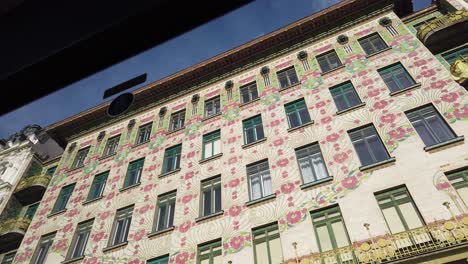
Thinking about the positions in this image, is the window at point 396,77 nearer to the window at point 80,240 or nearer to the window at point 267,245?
the window at point 267,245

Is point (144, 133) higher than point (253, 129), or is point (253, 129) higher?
point (144, 133)

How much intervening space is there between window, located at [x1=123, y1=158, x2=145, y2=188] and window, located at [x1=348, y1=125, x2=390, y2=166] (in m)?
11.4

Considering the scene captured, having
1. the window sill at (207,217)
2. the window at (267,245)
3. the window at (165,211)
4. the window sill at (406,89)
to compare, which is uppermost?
the window sill at (406,89)

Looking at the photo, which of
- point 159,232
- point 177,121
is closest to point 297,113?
point 177,121

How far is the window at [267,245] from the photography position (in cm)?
1156

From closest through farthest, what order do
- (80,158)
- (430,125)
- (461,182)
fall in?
(461,182) < (430,125) < (80,158)

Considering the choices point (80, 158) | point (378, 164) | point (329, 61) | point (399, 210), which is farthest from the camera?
point (80, 158)

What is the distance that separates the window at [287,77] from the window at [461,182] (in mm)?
9546

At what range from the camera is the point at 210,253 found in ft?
41.6

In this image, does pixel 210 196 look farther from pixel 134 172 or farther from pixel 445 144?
pixel 445 144

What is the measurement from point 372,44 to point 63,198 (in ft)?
66.6

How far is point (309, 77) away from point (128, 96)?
14910 millimetres

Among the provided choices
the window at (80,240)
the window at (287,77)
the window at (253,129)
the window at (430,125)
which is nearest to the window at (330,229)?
the window at (430,125)

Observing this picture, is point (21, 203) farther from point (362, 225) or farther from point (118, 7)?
point (118, 7)
